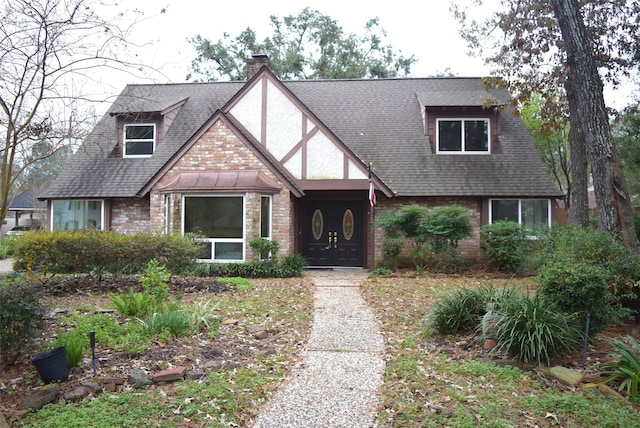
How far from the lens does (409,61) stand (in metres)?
36.0

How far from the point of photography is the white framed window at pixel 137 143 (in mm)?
18562

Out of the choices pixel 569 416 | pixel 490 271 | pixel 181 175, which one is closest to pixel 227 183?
pixel 181 175

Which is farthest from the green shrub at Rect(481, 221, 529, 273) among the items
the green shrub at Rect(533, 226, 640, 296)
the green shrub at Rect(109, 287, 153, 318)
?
the green shrub at Rect(109, 287, 153, 318)

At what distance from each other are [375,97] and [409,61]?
1755cm

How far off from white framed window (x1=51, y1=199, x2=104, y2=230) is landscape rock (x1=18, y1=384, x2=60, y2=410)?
44.8ft

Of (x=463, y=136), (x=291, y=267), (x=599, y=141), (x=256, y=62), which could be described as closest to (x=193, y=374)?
(x=599, y=141)

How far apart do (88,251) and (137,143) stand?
8.36 meters

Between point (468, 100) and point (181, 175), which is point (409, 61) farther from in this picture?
point (181, 175)

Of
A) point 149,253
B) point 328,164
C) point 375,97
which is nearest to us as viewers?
point 149,253

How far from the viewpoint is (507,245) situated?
1468 cm

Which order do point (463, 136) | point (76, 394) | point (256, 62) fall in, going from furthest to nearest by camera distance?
point (256, 62) → point (463, 136) → point (76, 394)

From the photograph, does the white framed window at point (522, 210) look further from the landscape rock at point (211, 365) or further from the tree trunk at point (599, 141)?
the landscape rock at point (211, 365)

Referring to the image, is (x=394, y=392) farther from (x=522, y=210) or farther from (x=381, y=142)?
(x=381, y=142)

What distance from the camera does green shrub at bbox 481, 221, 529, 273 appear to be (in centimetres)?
1459
